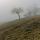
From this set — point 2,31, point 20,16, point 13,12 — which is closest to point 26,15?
point 20,16

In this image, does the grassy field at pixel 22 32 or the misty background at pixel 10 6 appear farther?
the misty background at pixel 10 6

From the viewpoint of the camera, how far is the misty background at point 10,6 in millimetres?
1420

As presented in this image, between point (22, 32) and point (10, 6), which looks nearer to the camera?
point (22, 32)

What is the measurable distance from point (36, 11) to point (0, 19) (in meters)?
0.65

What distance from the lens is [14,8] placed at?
4.99 ft

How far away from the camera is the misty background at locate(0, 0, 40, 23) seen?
1420mm

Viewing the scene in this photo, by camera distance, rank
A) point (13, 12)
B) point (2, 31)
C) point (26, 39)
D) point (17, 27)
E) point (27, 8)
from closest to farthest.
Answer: point (26, 39) → point (2, 31) → point (17, 27) → point (13, 12) → point (27, 8)

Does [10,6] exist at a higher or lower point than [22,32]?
higher

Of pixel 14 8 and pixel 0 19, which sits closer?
pixel 0 19

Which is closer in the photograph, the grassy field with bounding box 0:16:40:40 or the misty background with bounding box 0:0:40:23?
the grassy field with bounding box 0:16:40:40

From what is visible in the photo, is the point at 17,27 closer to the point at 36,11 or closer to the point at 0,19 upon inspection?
the point at 0,19

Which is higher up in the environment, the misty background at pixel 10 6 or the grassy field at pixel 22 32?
the misty background at pixel 10 6

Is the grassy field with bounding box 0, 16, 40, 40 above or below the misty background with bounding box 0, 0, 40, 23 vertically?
below

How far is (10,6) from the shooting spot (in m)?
1.50
